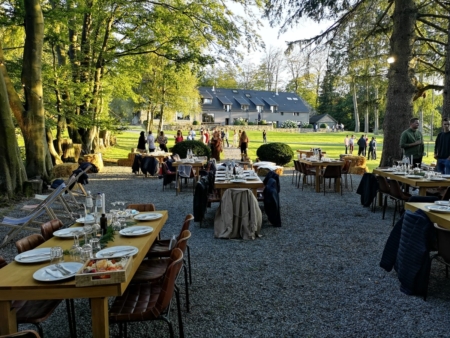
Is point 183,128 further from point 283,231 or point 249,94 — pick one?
point 283,231

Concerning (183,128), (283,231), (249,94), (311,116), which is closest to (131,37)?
(283,231)

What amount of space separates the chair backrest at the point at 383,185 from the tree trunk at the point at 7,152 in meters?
8.56

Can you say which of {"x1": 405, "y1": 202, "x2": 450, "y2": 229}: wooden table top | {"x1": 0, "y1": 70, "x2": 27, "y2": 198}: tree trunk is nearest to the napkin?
{"x1": 405, "y1": 202, "x2": 450, "y2": 229}: wooden table top

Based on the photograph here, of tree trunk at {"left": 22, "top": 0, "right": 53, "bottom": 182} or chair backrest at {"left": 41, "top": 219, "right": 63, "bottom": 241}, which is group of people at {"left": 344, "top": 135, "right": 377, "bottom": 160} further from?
chair backrest at {"left": 41, "top": 219, "right": 63, "bottom": 241}

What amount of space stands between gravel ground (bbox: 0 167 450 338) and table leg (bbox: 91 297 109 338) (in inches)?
35.3

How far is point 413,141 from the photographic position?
8.50 metres

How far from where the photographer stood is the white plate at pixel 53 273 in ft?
7.66

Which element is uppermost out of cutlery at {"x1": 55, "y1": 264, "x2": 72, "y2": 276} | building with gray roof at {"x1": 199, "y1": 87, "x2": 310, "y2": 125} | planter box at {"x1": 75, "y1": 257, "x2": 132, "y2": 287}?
building with gray roof at {"x1": 199, "y1": 87, "x2": 310, "y2": 125}

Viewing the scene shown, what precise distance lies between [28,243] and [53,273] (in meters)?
1.04

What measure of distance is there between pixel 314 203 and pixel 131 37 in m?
12.5

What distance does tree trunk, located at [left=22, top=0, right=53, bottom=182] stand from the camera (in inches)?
402

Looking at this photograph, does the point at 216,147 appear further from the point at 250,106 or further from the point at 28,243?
the point at 250,106

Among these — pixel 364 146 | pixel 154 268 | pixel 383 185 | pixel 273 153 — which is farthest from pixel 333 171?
pixel 364 146

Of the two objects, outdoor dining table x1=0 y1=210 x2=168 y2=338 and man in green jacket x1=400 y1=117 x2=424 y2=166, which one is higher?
man in green jacket x1=400 y1=117 x2=424 y2=166
